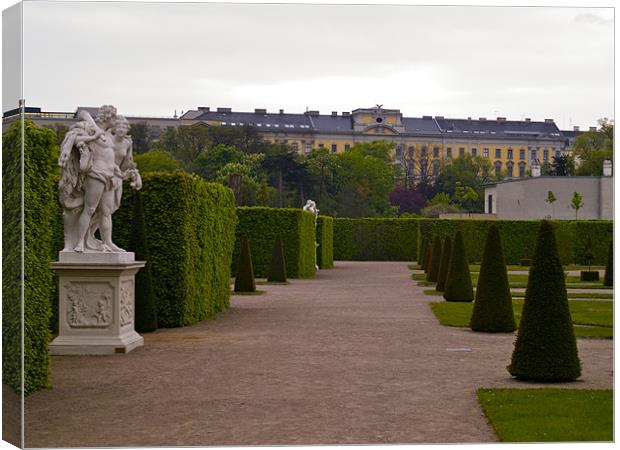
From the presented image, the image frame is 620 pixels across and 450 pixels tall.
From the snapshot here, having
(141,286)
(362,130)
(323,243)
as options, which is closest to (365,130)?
(362,130)

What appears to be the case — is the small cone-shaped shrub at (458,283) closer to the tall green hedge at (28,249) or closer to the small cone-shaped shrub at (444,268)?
the small cone-shaped shrub at (444,268)

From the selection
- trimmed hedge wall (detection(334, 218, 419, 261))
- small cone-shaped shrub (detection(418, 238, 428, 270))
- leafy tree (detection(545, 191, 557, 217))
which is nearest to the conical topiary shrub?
small cone-shaped shrub (detection(418, 238, 428, 270))

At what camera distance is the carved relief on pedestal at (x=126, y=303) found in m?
11.6

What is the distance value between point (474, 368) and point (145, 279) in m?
5.09

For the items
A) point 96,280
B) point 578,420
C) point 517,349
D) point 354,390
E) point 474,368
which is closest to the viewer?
point 578,420

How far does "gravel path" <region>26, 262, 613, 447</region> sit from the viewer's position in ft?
21.7

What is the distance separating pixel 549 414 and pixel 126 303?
604cm

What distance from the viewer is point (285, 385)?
880 centimetres

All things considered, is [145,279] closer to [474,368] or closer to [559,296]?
[474,368]

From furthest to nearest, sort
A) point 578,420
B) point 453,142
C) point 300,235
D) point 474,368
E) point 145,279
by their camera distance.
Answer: point 453,142 → point 300,235 → point 145,279 → point 474,368 → point 578,420

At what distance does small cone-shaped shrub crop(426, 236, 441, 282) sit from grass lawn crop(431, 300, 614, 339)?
7.78 metres

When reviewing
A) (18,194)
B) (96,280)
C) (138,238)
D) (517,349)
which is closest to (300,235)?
(138,238)

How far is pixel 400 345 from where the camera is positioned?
12.1m

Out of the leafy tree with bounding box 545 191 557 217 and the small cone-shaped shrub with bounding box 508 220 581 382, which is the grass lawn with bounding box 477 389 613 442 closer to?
the small cone-shaped shrub with bounding box 508 220 581 382
